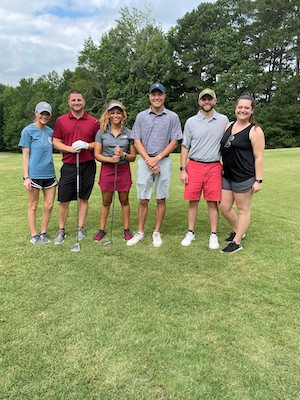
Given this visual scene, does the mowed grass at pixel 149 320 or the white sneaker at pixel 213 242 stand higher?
the white sneaker at pixel 213 242

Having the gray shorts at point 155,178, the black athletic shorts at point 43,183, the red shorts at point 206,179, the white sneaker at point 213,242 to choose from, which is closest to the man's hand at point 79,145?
the black athletic shorts at point 43,183

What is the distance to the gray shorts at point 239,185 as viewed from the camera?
405 centimetres

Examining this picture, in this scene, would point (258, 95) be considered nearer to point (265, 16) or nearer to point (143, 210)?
point (265, 16)

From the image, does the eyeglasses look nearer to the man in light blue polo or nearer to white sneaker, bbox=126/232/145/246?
the man in light blue polo

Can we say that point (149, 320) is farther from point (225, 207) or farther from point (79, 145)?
point (79, 145)

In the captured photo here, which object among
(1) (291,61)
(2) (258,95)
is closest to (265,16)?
(1) (291,61)

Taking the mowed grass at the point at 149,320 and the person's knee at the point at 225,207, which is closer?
the mowed grass at the point at 149,320

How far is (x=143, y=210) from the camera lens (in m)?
4.63

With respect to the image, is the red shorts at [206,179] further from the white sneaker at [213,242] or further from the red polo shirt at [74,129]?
the red polo shirt at [74,129]

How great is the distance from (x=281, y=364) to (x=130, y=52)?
41.9 m

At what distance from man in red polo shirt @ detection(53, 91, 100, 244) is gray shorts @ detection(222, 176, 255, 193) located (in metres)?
1.74

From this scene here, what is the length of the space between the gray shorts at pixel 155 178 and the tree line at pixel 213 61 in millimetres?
30760

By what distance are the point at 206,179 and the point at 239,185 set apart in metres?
0.43

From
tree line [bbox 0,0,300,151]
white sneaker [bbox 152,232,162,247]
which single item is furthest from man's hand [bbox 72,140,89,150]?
tree line [bbox 0,0,300,151]
